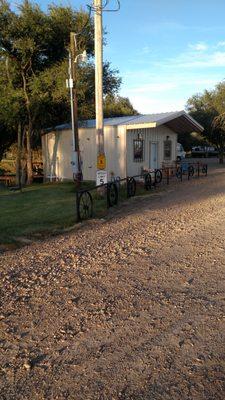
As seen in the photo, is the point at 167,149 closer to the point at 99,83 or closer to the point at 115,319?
the point at 99,83

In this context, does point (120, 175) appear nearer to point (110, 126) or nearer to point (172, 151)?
point (110, 126)

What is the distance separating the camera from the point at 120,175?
2072cm

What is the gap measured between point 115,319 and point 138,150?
57.8 feet

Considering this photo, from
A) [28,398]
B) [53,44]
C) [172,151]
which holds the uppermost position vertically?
[53,44]

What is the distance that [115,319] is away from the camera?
430 cm

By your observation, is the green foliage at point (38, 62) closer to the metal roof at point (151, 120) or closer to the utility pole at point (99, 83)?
the metal roof at point (151, 120)

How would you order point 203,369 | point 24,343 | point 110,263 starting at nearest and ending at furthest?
point 203,369
point 24,343
point 110,263

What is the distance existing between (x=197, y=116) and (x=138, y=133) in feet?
60.0

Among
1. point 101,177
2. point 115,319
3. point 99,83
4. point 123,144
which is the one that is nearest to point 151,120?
point 123,144

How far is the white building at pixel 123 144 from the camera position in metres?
20.3

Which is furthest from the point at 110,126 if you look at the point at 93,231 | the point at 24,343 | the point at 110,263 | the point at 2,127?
the point at 24,343

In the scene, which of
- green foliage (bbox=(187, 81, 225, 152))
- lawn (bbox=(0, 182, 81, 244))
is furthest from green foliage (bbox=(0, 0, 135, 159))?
green foliage (bbox=(187, 81, 225, 152))

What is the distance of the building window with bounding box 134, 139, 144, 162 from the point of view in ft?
69.4

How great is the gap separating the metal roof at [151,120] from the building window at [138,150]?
1.14 meters
